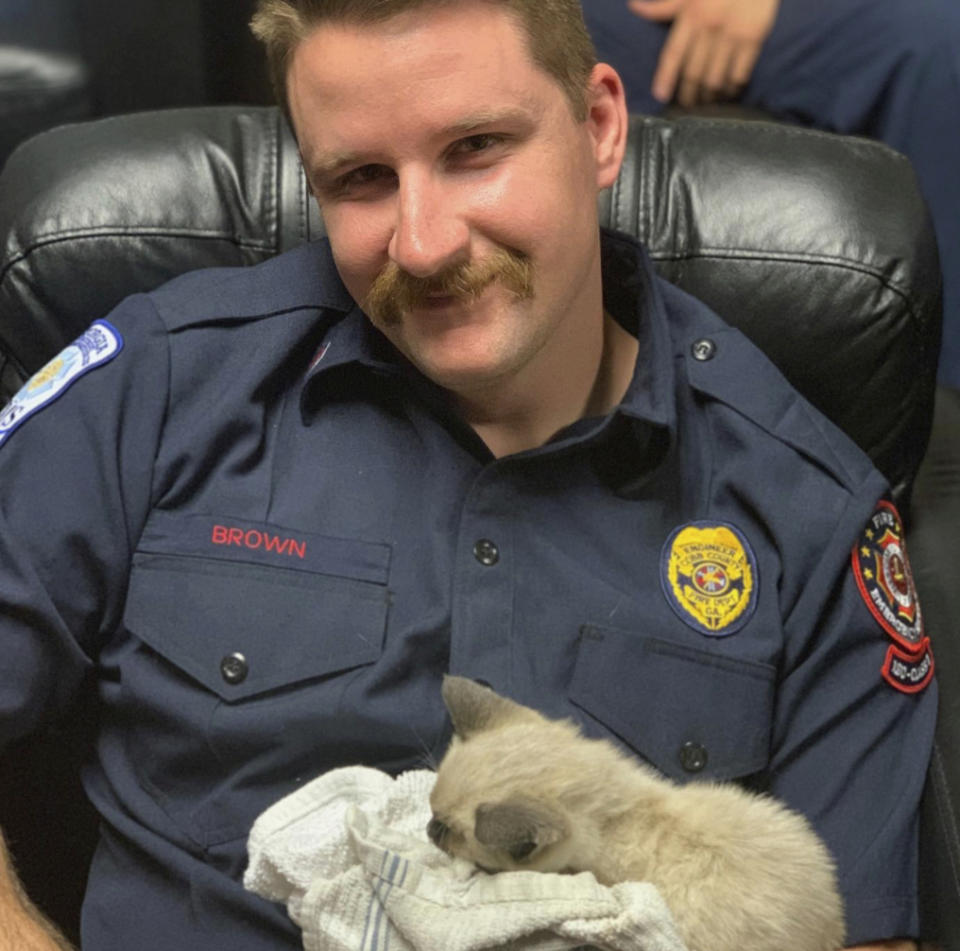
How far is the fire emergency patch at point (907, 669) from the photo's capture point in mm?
1485

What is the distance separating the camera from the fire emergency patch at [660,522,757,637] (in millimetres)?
1488

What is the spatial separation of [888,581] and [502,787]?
0.57 meters

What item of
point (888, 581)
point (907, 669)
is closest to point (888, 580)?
point (888, 581)

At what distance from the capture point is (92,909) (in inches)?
57.5

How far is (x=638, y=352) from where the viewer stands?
1601 millimetres

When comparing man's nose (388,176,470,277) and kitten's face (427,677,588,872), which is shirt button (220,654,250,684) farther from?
man's nose (388,176,470,277)

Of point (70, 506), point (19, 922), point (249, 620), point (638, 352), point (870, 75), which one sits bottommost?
point (19, 922)

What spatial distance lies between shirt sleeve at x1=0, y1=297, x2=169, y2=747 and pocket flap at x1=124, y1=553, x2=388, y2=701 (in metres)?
0.05

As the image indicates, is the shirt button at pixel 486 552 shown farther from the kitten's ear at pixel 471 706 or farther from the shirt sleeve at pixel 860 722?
the shirt sleeve at pixel 860 722

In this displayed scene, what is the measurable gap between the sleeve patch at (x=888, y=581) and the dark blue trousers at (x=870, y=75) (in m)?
1.03

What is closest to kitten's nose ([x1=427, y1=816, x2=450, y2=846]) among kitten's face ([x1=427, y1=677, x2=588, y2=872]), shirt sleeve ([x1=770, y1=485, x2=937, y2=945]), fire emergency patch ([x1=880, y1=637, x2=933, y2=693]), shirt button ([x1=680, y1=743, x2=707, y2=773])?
kitten's face ([x1=427, y1=677, x2=588, y2=872])

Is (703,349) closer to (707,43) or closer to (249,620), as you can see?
(249,620)

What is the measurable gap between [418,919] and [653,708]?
413 millimetres

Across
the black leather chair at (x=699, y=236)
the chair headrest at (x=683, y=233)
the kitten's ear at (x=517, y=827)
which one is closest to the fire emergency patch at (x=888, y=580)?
the black leather chair at (x=699, y=236)
